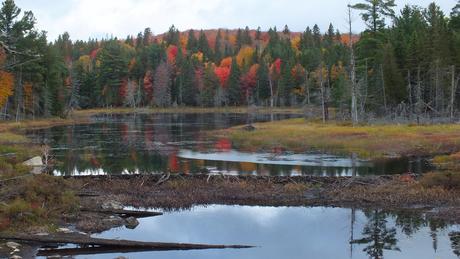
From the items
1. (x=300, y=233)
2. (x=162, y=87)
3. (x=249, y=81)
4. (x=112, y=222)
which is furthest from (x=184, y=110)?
(x=300, y=233)

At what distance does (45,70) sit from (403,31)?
206 feet

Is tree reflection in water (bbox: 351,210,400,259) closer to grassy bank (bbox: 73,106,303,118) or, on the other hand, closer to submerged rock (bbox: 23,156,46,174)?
submerged rock (bbox: 23,156,46,174)

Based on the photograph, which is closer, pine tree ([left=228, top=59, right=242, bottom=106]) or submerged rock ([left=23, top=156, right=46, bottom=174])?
submerged rock ([left=23, top=156, right=46, bottom=174])

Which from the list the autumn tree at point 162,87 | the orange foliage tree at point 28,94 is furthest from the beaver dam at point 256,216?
the autumn tree at point 162,87

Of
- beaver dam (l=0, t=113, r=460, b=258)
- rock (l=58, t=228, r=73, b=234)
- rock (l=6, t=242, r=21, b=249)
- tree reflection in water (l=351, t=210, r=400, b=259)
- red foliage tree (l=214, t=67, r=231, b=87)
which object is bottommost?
tree reflection in water (l=351, t=210, r=400, b=259)

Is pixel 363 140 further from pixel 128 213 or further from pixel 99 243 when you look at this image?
pixel 99 243

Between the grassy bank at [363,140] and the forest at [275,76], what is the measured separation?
20.5 ft

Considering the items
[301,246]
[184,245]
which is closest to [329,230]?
[301,246]

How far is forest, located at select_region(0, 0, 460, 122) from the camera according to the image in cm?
7681

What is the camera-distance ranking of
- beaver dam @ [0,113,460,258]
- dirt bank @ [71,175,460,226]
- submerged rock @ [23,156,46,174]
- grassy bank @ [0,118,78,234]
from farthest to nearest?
submerged rock @ [23,156,46,174]
dirt bank @ [71,175,460,226]
grassy bank @ [0,118,78,234]
beaver dam @ [0,113,460,258]

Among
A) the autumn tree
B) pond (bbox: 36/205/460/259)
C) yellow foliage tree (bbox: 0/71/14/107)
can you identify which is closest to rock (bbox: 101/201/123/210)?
pond (bbox: 36/205/460/259)

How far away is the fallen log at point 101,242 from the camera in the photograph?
65.9 feet

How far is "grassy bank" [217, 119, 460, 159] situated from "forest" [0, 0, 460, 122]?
247 inches

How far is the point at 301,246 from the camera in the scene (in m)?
21.3
